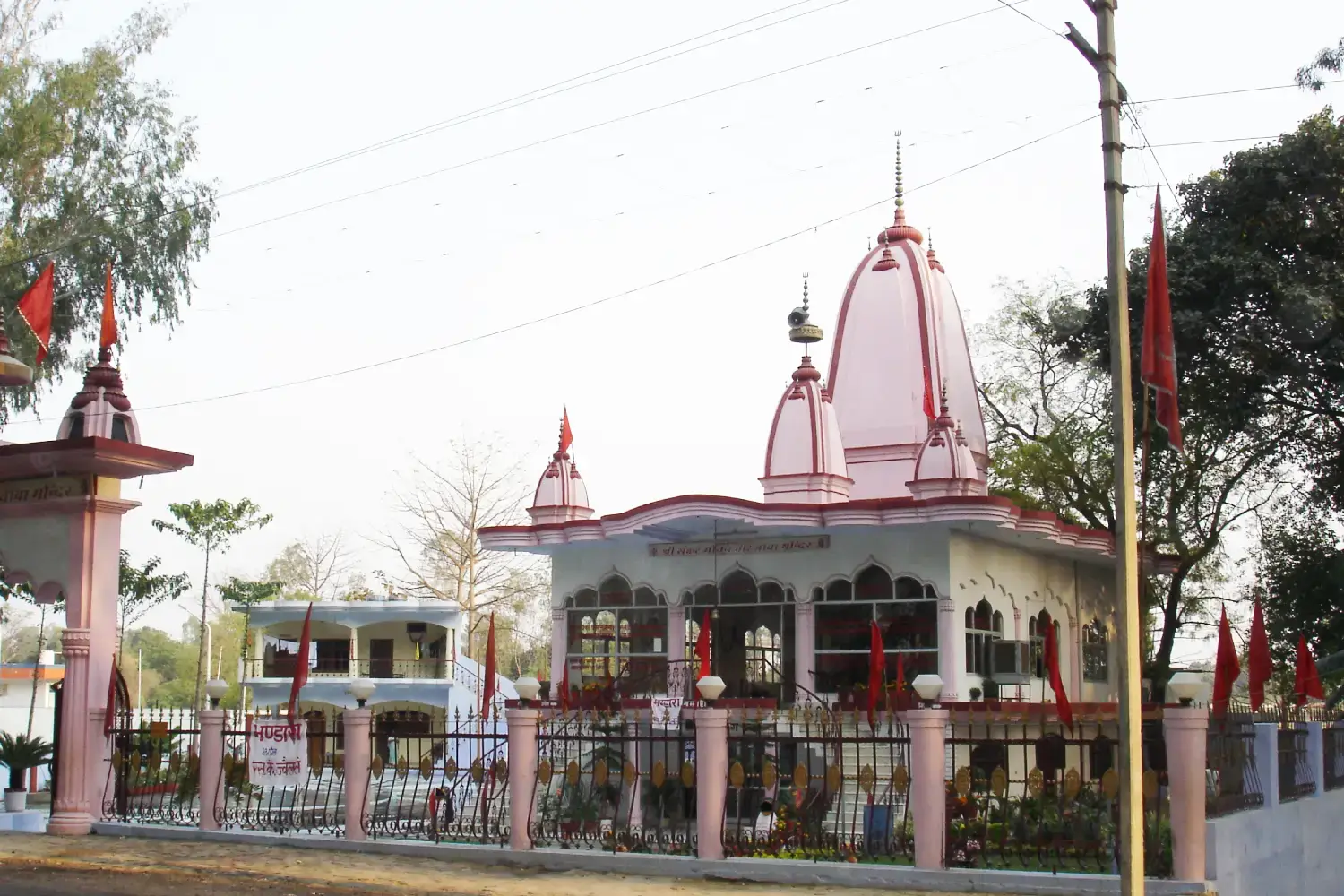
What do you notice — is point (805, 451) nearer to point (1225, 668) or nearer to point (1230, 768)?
point (1225, 668)

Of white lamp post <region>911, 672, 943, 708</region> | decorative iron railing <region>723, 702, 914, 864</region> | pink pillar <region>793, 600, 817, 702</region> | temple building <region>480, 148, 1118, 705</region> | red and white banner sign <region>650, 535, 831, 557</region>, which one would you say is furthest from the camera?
red and white banner sign <region>650, 535, 831, 557</region>

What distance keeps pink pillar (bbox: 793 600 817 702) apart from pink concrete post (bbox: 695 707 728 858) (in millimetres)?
8234

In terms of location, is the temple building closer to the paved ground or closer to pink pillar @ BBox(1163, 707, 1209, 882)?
the paved ground

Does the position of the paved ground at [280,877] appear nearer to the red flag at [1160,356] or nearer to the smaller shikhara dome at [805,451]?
the red flag at [1160,356]

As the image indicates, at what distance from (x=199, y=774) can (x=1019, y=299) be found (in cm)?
2536

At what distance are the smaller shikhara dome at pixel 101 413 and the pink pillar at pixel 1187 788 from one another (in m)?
12.5

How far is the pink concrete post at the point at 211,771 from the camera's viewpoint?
16.9 m

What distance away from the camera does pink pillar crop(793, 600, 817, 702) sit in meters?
22.9

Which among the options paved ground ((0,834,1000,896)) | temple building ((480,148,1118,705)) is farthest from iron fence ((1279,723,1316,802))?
paved ground ((0,834,1000,896))

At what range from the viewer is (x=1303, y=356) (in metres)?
25.9


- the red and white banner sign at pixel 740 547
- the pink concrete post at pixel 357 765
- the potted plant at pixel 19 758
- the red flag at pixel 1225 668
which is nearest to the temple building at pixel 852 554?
the red and white banner sign at pixel 740 547

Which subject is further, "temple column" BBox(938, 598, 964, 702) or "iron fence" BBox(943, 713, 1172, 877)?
"temple column" BBox(938, 598, 964, 702)

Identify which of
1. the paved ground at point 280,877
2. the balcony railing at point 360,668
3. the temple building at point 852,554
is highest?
the temple building at point 852,554

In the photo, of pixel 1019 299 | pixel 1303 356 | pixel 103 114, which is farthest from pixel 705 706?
pixel 1019 299
